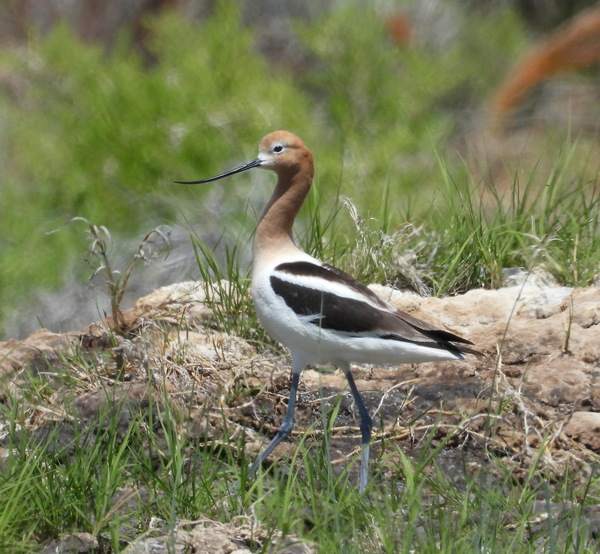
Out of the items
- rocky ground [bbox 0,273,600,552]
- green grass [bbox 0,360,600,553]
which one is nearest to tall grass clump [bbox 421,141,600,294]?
rocky ground [bbox 0,273,600,552]

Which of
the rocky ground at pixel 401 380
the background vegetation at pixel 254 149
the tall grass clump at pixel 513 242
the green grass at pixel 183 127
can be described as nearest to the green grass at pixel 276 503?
the rocky ground at pixel 401 380

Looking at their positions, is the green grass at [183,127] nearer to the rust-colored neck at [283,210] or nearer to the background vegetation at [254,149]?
the background vegetation at [254,149]

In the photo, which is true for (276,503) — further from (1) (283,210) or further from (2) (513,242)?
(2) (513,242)

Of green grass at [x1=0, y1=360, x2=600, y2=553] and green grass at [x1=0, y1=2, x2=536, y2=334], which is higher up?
green grass at [x1=0, y1=2, x2=536, y2=334]

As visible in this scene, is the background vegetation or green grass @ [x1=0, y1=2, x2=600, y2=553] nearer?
green grass @ [x1=0, y1=2, x2=600, y2=553]

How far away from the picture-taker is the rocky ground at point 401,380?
441 centimetres

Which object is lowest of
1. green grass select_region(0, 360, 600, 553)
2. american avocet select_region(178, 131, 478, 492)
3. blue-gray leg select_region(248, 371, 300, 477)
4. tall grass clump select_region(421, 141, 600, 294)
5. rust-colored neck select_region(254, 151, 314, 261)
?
green grass select_region(0, 360, 600, 553)

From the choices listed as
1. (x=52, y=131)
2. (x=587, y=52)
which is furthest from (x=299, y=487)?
(x=587, y=52)

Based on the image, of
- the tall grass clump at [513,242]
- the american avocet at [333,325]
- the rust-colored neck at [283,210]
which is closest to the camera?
the american avocet at [333,325]

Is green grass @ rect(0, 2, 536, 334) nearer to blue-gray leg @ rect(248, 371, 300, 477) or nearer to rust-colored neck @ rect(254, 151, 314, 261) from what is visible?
rust-colored neck @ rect(254, 151, 314, 261)

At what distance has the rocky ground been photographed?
4414mm

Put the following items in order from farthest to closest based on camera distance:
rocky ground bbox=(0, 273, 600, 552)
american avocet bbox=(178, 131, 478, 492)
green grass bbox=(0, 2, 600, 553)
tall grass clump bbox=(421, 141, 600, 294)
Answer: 1. tall grass clump bbox=(421, 141, 600, 294)
2. rocky ground bbox=(0, 273, 600, 552)
3. american avocet bbox=(178, 131, 478, 492)
4. green grass bbox=(0, 2, 600, 553)

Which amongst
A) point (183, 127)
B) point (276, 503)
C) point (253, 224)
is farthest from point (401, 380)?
point (183, 127)


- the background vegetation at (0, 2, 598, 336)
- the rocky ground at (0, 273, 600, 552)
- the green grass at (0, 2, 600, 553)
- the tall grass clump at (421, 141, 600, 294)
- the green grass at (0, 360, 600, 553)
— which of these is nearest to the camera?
the green grass at (0, 360, 600, 553)
